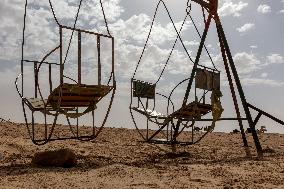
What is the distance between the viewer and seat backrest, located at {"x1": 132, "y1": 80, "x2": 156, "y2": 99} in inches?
362

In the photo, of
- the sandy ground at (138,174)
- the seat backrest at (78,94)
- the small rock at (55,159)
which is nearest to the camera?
the sandy ground at (138,174)

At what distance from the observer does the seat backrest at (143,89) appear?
9.20 metres

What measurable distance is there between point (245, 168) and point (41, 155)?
9.87 feet

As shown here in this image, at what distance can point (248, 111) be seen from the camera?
8234mm

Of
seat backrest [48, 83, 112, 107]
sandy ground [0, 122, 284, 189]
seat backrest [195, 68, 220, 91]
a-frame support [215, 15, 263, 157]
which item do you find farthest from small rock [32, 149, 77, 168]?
a-frame support [215, 15, 263, 157]

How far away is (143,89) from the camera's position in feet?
31.0

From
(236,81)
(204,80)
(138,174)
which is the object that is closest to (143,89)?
(204,80)

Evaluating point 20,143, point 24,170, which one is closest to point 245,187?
Result: point 24,170

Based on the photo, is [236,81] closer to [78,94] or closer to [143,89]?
[143,89]

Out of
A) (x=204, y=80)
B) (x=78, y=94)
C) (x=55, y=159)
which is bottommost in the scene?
(x=55, y=159)

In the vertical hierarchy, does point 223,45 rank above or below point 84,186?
above

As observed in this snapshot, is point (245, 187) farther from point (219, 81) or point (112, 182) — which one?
point (219, 81)

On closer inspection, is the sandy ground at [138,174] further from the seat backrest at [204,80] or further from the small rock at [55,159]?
the seat backrest at [204,80]

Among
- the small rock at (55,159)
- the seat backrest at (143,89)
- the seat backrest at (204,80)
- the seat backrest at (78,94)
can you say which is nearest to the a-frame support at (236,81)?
the seat backrest at (204,80)
